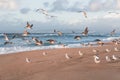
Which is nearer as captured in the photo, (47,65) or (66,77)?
(66,77)

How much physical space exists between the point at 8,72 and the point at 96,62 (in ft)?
14.1

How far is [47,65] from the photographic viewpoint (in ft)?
65.7

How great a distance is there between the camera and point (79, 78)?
15523 millimetres

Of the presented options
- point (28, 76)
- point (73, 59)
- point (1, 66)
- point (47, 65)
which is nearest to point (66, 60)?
point (73, 59)

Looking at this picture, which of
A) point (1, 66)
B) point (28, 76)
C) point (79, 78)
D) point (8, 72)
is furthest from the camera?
point (1, 66)

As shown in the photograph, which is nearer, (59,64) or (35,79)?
(35,79)

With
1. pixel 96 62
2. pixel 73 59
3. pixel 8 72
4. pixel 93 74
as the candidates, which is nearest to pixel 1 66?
pixel 8 72

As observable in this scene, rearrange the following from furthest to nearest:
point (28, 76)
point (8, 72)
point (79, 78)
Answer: point (8, 72) < point (28, 76) < point (79, 78)

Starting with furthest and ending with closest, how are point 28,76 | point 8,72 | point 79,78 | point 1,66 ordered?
point 1,66 < point 8,72 < point 28,76 < point 79,78

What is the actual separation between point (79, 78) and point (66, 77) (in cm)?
60

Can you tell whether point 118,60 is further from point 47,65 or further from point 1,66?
point 1,66

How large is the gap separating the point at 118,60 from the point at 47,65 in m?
3.61

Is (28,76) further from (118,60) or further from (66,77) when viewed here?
(118,60)

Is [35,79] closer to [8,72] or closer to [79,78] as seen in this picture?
[79,78]
